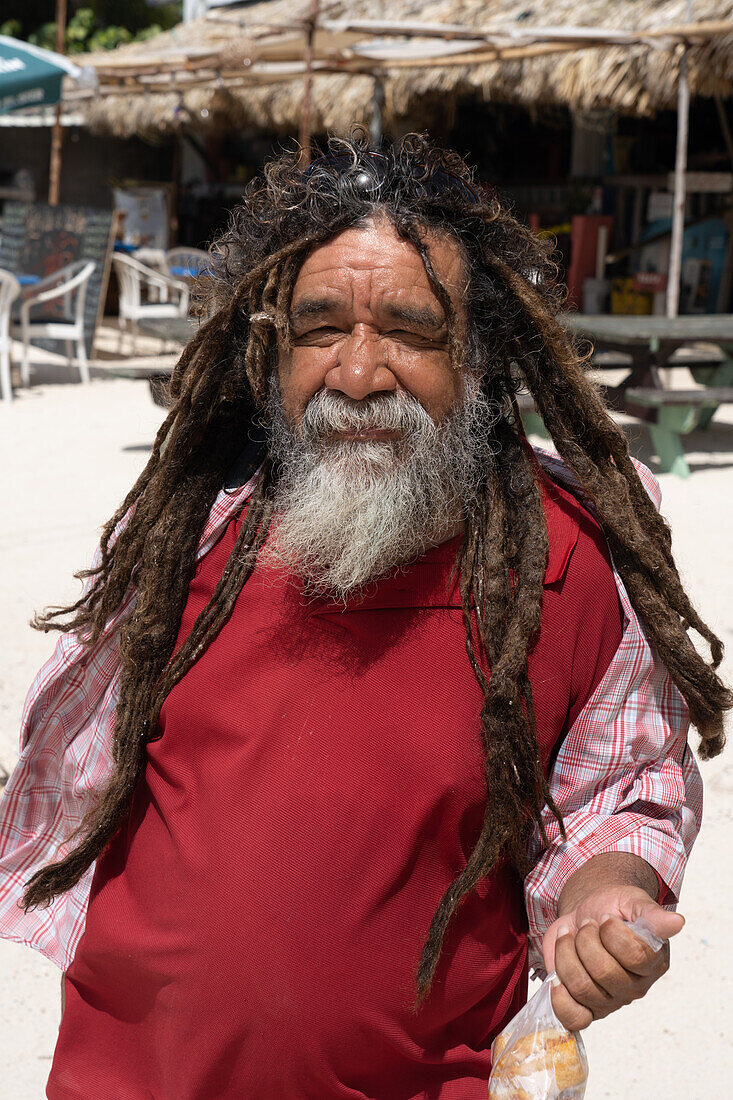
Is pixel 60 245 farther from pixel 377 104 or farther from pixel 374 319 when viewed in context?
pixel 374 319

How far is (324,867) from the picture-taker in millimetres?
1487

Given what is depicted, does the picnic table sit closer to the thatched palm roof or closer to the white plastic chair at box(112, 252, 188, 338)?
the thatched palm roof

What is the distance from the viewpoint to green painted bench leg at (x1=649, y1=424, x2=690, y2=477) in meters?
7.07

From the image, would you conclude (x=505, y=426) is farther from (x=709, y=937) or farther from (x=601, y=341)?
(x=601, y=341)

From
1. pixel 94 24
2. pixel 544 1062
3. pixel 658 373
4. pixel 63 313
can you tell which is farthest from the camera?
pixel 94 24

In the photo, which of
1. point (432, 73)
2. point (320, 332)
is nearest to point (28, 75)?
point (432, 73)

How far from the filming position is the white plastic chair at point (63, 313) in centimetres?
1012

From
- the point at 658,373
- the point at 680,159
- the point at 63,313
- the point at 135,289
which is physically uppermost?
the point at 680,159

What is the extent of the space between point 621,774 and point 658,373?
6191mm

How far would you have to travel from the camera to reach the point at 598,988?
127 cm

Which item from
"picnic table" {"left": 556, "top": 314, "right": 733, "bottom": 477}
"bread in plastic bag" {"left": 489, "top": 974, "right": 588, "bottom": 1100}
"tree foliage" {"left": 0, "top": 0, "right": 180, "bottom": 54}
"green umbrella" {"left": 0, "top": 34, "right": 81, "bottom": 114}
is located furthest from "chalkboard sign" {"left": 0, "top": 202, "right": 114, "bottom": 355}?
"tree foliage" {"left": 0, "top": 0, "right": 180, "bottom": 54}

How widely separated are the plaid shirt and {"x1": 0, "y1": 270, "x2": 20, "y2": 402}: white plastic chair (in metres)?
7.80

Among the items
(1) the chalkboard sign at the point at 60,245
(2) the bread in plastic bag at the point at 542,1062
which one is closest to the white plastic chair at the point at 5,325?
(1) the chalkboard sign at the point at 60,245

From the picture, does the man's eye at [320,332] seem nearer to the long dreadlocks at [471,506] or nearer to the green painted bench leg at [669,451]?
the long dreadlocks at [471,506]
